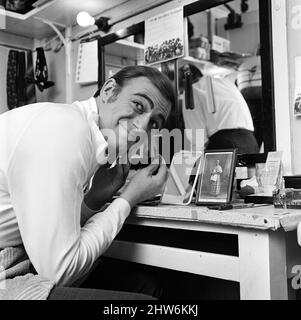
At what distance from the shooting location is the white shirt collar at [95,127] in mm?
908

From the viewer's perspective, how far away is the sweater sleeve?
71 cm

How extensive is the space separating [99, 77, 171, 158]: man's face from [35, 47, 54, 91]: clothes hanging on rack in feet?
3.55

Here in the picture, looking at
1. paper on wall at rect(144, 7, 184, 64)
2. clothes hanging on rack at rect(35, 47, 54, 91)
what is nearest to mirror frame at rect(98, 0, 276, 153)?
paper on wall at rect(144, 7, 184, 64)

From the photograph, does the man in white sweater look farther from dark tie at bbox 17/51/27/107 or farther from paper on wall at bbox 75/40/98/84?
dark tie at bbox 17/51/27/107

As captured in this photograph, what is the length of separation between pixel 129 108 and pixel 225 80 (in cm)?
55

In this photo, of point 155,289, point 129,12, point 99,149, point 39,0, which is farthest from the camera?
point 39,0

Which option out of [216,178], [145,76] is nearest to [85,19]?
[145,76]

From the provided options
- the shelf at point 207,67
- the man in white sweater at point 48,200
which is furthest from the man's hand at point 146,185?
the shelf at point 207,67

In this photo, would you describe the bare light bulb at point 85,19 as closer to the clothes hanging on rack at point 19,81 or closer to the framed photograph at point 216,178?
the clothes hanging on rack at point 19,81

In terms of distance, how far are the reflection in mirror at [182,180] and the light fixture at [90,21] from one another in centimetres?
90

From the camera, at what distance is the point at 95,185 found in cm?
108

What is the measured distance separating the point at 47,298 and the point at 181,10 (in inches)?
44.6
